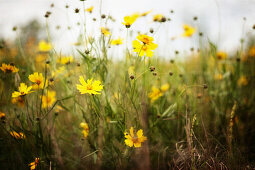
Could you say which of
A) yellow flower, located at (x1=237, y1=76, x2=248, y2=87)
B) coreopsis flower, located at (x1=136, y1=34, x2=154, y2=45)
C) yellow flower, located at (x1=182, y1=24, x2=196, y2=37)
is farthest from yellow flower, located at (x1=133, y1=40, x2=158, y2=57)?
yellow flower, located at (x1=237, y1=76, x2=248, y2=87)

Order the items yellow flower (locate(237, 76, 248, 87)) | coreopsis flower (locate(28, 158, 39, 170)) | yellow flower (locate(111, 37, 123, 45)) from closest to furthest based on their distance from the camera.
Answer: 1. coreopsis flower (locate(28, 158, 39, 170))
2. yellow flower (locate(111, 37, 123, 45))
3. yellow flower (locate(237, 76, 248, 87))

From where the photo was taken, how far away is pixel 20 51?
1196 millimetres

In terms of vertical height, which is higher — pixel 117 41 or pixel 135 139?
pixel 117 41

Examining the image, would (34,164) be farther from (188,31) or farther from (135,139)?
(188,31)

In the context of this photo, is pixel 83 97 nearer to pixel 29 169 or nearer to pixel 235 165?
pixel 29 169

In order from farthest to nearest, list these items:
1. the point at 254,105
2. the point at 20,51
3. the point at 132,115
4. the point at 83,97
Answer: the point at 254,105 → the point at 20,51 → the point at 83,97 → the point at 132,115

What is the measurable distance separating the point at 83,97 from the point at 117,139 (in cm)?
29

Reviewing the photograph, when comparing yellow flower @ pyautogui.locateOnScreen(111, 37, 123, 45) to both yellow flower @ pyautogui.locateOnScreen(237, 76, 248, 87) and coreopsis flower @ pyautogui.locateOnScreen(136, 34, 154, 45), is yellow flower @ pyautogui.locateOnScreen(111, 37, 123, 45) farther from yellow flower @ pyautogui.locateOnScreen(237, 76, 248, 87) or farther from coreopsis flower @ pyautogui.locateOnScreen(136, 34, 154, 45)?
yellow flower @ pyautogui.locateOnScreen(237, 76, 248, 87)

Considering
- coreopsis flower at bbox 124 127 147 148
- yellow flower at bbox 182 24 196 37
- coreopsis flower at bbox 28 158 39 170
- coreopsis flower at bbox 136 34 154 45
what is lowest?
coreopsis flower at bbox 28 158 39 170

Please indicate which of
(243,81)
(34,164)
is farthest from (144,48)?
(243,81)

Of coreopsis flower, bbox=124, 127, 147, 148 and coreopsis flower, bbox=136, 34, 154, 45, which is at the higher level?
coreopsis flower, bbox=136, 34, 154, 45

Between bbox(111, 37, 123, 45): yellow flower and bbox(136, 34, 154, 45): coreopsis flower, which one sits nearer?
bbox(136, 34, 154, 45): coreopsis flower

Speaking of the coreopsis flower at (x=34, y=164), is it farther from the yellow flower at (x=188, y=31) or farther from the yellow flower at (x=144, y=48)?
the yellow flower at (x=188, y=31)

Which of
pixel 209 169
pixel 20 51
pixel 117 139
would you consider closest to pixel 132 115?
pixel 117 139
